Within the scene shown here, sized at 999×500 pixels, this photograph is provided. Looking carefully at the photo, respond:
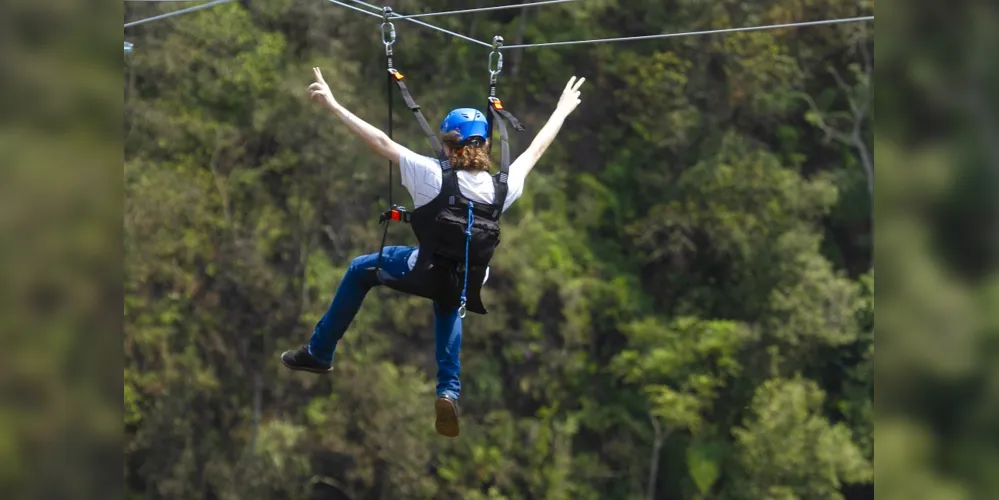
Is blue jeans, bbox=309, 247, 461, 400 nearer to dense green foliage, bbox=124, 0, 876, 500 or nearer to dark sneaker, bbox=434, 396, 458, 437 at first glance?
dark sneaker, bbox=434, 396, 458, 437

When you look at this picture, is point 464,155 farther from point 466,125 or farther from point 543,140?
point 543,140

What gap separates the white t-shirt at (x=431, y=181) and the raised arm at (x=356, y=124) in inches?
1.9

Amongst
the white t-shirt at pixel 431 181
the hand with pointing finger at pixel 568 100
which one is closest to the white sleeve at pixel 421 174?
the white t-shirt at pixel 431 181

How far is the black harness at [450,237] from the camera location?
4.57 m

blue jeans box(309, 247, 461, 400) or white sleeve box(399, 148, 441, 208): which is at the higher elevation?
white sleeve box(399, 148, 441, 208)

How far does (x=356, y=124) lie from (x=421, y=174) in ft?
1.12

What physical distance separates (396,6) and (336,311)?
1344cm

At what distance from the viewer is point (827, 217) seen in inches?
697

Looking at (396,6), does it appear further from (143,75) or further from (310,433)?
(310,433)

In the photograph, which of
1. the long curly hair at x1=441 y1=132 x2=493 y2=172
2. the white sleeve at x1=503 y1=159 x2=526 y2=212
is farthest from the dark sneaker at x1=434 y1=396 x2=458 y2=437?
the long curly hair at x1=441 y1=132 x2=493 y2=172

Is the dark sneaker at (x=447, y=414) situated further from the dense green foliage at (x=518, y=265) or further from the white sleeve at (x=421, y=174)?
the dense green foliage at (x=518, y=265)

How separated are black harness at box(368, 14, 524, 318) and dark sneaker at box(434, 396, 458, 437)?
35 cm

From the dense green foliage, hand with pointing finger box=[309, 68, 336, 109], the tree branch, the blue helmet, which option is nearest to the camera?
hand with pointing finger box=[309, 68, 336, 109]

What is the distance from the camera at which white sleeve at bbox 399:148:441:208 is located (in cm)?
448
